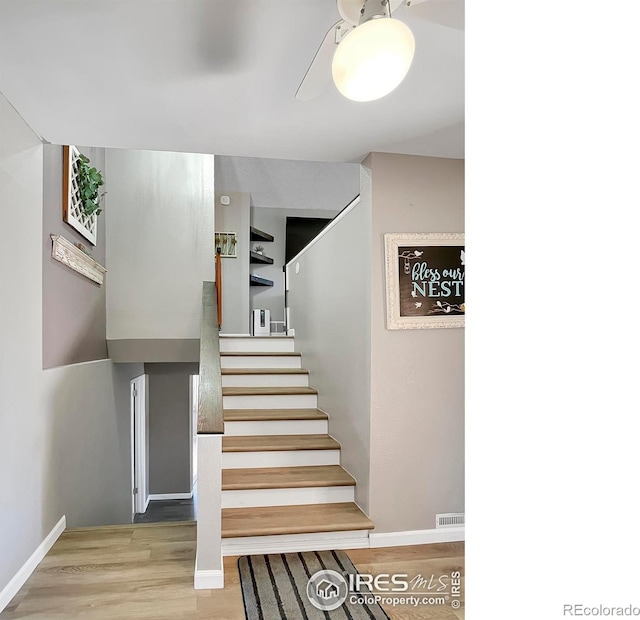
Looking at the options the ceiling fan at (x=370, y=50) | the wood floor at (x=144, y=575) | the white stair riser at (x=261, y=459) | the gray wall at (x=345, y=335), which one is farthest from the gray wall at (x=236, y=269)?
the ceiling fan at (x=370, y=50)

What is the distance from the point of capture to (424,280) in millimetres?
3428

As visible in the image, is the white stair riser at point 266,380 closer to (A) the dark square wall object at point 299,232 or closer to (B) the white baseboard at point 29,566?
(B) the white baseboard at point 29,566

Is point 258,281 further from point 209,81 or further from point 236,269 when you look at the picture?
point 209,81

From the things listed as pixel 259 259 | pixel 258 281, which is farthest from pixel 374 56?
pixel 259 259

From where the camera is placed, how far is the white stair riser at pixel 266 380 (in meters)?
4.78

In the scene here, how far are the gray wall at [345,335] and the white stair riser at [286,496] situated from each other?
0.13m

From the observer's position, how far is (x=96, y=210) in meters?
4.61

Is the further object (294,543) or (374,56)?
(294,543)

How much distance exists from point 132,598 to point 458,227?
8.92ft

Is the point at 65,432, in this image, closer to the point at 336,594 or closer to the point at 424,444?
the point at 336,594

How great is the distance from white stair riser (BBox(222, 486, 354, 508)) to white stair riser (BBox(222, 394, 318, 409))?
3.27 ft

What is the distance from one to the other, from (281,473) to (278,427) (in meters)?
0.55

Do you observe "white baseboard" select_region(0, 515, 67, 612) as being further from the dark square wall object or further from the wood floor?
the dark square wall object

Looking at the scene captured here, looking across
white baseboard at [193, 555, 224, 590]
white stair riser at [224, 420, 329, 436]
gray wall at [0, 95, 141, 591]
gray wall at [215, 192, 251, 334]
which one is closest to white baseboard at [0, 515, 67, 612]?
gray wall at [0, 95, 141, 591]
